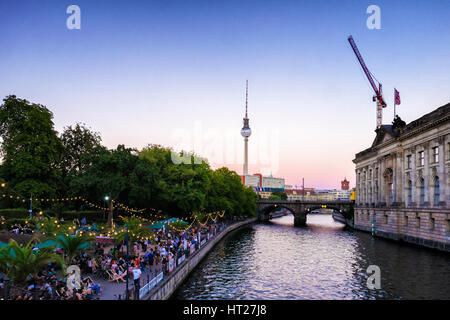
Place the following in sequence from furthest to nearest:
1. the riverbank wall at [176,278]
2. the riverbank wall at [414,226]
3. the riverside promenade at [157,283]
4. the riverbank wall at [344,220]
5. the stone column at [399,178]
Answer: the riverbank wall at [344,220] → the stone column at [399,178] → the riverbank wall at [414,226] → the riverbank wall at [176,278] → the riverside promenade at [157,283]

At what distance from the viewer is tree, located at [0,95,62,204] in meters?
52.5

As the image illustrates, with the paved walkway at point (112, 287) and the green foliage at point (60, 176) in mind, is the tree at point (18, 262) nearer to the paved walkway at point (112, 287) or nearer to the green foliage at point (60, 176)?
the paved walkway at point (112, 287)

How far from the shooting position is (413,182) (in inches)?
2167

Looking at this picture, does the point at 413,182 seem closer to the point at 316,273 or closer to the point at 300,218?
the point at 316,273

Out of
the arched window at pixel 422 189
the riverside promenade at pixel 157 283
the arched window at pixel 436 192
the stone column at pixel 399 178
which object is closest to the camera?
the riverside promenade at pixel 157 283

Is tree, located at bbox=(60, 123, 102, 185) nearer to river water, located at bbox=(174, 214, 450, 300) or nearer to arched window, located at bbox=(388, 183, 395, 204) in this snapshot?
river water, located at bbox=(174, 214, 450, 300)

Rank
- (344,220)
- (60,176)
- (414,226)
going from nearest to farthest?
(414,226) → (60,176) → (344,220)

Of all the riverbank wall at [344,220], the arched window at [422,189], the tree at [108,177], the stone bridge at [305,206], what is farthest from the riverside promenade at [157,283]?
the stone bridge at [305,206]

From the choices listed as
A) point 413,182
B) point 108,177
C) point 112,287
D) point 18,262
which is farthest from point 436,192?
point 18,262

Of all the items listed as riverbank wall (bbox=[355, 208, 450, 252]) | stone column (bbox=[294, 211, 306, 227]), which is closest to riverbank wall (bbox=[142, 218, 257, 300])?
riverbank wall (bbox=[355, 208, 450, 252])

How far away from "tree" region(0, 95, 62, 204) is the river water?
1100 inches

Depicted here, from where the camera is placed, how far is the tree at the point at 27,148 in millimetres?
52469

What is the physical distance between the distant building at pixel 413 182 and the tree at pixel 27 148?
53.0 metres

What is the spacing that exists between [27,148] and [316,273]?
43937 mm
